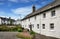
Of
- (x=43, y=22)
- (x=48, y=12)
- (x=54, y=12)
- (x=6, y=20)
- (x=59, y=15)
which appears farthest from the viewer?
(x=6, y=20)

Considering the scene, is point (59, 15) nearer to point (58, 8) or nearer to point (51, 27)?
point (58, 8)

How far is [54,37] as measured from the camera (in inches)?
851

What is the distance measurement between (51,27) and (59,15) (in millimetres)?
3676

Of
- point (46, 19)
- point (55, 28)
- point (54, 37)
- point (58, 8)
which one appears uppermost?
point (58, 8)

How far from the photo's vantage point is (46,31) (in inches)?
981

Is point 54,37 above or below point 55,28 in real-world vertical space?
below

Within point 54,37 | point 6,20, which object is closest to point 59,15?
point 54,37

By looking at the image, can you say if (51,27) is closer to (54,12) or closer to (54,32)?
(54,32)

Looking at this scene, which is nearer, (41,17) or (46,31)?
(46,31)

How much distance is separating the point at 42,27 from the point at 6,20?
283 feet

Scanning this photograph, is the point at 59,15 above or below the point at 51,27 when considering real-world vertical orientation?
above

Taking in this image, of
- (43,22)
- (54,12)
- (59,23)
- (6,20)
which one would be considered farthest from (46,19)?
(6,20)

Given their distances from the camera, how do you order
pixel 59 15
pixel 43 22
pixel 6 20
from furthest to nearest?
pixel 6 20 → pixel 43 22 → pixel 59 15

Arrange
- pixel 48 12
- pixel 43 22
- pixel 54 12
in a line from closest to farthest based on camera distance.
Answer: pixel 54 12 → pixel 48 12 → pixel 43 22
